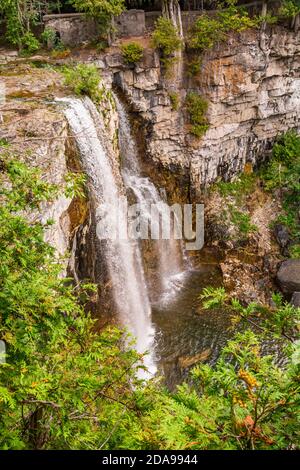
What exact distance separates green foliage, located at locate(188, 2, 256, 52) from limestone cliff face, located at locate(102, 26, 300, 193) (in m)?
0.43

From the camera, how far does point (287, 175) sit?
1800 centimetres

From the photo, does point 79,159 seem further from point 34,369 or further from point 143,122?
point 34,369

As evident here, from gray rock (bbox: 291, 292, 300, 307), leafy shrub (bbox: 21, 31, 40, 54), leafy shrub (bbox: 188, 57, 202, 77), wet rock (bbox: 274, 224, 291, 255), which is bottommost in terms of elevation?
gray rock (bbox: 291, 292, 300, 307)

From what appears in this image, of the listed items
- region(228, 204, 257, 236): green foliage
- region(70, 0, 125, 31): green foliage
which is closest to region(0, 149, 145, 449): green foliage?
region(70, 0, 125, 31): green foliage

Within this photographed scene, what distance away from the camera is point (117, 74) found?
1448 cm

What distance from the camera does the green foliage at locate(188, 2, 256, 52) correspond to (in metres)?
14.5

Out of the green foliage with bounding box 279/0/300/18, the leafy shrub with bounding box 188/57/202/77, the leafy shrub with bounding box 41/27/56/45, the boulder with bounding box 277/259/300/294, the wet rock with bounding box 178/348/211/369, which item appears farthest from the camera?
the leafy shrub with bounding box 41/27/56/45

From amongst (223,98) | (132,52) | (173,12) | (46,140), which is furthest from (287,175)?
(46,140)

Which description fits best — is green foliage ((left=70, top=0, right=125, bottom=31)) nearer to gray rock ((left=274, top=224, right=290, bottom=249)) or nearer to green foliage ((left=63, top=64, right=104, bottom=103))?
green foliage ((left=63, top=64, right=104, bottom=103))

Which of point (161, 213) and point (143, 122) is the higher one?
point (143, 122)

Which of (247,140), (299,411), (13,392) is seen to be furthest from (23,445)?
(247,140)

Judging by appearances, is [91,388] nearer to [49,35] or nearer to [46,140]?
[46,140]

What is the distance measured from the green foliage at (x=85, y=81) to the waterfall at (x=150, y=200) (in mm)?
2461

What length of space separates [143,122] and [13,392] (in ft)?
44.2
